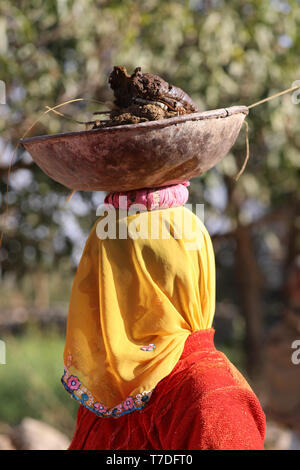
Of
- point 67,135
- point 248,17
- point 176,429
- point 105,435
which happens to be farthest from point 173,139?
point 248,17

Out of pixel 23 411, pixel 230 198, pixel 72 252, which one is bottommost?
pixel 23 411

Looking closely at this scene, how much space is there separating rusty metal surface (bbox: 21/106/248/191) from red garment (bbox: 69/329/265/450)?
556mm

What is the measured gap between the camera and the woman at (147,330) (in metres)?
1.96

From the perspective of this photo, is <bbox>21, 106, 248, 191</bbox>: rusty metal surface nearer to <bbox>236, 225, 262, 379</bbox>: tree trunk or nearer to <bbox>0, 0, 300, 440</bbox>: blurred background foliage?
<bbox>0, 0, 300, 440</bbox>: blurred background foliage

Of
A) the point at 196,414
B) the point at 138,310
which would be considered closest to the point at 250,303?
the point at 138,310

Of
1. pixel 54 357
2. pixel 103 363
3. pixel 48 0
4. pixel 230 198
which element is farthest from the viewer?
pixel 54 357

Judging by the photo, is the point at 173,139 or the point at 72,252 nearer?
the point at 173,139

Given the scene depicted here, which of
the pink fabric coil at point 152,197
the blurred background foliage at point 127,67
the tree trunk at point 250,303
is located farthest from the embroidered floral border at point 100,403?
the tree trunk at point 250,303

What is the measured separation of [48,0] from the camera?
14.3 feet

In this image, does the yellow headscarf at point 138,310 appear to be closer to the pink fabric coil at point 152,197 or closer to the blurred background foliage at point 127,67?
the pink fabric coil at point 152,197

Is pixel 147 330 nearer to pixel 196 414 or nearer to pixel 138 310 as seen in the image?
pixel 138 310

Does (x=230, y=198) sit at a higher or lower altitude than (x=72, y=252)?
higher

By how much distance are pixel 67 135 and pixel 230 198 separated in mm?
5202

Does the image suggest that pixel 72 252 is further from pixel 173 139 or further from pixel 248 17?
pixel 173 139
